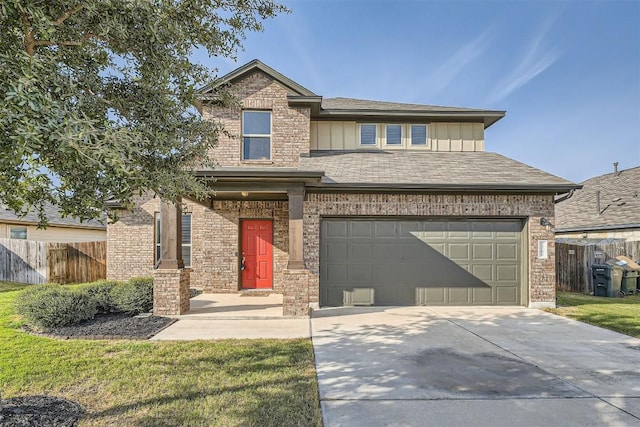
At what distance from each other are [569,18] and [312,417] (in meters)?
16.9

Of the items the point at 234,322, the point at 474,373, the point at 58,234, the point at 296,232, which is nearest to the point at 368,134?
the point at 296,232

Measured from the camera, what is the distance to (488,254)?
9625 millimetres

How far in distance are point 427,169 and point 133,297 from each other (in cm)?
822

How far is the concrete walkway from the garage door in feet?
5.58

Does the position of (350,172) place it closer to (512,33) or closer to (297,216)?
(297,216)

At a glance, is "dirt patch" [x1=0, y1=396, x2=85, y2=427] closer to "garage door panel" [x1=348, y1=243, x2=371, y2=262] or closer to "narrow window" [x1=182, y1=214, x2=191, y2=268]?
"garage door panel" [x1=348, y1=243, x2=371, y2=262]

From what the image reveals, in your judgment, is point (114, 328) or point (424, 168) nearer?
point (114, 328)

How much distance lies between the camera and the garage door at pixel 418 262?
9469 millimetres

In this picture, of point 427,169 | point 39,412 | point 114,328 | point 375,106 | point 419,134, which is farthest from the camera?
point 375,106

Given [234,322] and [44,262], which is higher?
[44,262]

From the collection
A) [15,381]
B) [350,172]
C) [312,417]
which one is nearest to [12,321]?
[15,381]

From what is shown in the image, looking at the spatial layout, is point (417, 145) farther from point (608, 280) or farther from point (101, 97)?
point (101, 97)

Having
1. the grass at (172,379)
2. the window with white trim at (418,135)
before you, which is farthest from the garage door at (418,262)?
the grass at (172,379)

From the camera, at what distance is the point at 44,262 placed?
14.0 m
